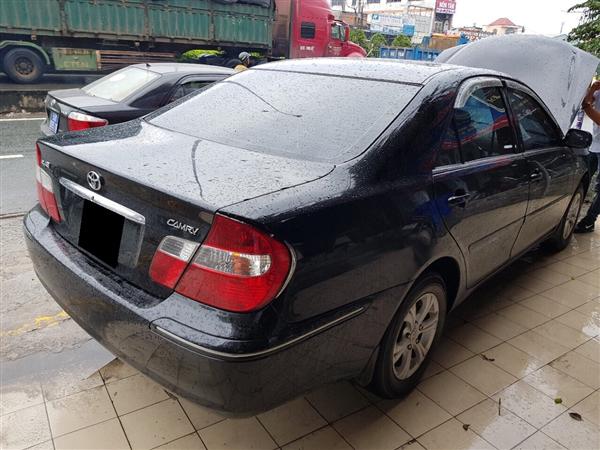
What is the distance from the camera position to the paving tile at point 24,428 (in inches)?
83.2

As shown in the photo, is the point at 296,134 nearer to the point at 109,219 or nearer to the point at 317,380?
the point at 109,219

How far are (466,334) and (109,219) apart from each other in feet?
7.68

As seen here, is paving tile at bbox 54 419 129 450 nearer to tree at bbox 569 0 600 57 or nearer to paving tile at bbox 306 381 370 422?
paving tile at bbox 306 381 370 422

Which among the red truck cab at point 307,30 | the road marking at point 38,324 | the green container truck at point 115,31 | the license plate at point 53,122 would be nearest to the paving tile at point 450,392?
the road marking at point 38,324

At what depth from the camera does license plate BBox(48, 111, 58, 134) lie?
5.15 m

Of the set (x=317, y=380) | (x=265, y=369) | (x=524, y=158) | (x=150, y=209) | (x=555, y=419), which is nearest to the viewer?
(x=265, y=369)

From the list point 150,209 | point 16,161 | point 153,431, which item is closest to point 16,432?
point 153,431

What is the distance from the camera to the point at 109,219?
194cm

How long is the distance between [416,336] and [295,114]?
1271mm

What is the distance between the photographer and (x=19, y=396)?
239cm

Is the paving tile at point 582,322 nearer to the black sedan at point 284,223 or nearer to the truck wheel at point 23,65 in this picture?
the black sedan at point 284,223

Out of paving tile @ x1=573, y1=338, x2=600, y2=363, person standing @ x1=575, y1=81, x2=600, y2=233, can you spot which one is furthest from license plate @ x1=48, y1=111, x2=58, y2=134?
person standing @ x1=575, y1=81, x2=600, y2=233

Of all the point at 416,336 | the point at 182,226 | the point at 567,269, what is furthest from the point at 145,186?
the point at 567,269

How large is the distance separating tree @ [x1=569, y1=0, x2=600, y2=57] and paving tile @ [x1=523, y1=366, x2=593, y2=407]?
6.88m
